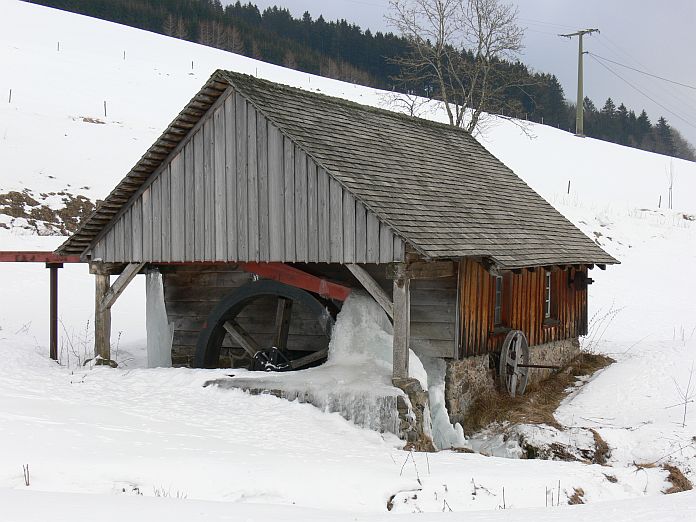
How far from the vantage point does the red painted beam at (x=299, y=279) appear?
12344 mm

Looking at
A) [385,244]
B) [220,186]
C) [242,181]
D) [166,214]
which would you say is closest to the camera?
[385,244]

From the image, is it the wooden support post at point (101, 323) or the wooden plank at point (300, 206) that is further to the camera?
the wooden support post at point (101, 323)

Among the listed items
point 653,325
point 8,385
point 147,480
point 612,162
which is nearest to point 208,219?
point 8,385

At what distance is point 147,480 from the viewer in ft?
23.3

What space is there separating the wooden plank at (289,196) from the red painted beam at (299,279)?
114 centimetres

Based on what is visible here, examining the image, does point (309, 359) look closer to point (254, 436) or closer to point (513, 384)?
point (513, 384)

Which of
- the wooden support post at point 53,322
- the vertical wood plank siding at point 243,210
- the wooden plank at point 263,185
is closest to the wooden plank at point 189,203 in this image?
the vertical wood plank siding at point 243,210

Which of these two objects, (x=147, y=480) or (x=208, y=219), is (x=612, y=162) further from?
(x=147, y=480)

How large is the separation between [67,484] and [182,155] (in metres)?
6.62

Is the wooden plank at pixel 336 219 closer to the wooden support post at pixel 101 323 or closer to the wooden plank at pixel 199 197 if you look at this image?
the wooden plank at pixel 199 197

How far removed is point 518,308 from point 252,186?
593 cm

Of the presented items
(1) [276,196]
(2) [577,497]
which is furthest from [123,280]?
(2) [577,497]

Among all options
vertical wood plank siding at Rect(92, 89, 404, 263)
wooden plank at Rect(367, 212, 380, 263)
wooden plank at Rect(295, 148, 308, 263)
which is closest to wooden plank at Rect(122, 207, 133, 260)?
vertical wood plank siding at Rect(92, 89, 404, 263)

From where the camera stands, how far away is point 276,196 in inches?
454
